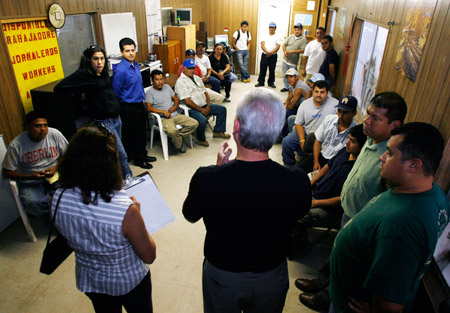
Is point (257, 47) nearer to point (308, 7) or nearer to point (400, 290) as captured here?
point (308, 7)

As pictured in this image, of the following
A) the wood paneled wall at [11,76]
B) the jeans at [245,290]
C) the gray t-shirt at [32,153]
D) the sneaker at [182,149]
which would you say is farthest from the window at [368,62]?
the wood paneled wall at [11,76]

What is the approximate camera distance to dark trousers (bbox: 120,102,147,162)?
3748 millimetres

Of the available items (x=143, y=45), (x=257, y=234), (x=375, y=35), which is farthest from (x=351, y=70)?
(x=257, y=234)

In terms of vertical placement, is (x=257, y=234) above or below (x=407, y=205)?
below

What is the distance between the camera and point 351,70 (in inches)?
175

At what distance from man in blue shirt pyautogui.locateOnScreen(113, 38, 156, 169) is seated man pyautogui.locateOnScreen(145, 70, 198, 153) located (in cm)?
31

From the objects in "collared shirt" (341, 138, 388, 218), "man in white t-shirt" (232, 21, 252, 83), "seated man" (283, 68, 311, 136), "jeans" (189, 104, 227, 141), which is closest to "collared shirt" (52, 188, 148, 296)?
"collared shirt" (341, 138, 388, 218)

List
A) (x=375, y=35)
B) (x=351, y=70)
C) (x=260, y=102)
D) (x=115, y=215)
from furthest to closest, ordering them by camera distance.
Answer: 1. (x=351, y=70)
2. (x=375, y=35)
3. (x=115, y=215)
4. (x=260, y=102)

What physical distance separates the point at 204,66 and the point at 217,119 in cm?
184

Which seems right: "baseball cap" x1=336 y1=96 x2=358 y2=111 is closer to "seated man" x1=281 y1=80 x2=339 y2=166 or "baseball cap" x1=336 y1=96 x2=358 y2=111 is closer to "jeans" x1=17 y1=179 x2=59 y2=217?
"seated man" x1=281 y1=80 x2=339 y2=166

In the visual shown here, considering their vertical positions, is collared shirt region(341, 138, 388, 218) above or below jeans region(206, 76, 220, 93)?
above

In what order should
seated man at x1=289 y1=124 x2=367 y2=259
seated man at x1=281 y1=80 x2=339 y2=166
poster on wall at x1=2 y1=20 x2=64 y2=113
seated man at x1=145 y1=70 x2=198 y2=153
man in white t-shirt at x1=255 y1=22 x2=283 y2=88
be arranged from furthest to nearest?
man in white t-shirt at x1=255 y1=22 x2=283 y2=88, seated man at x1=145 y1=70 x2=198 y2=153, seated man at x1=281 y1=80 x2=339 y2=166, poster on wall at x1=2 y1=20 x2=64 y2=113, seated man at x1=289 y1=124 x2=367 y2=259

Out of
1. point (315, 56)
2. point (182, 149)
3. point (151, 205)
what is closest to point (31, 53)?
point (182, 149)

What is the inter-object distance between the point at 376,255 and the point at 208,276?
681 mm
